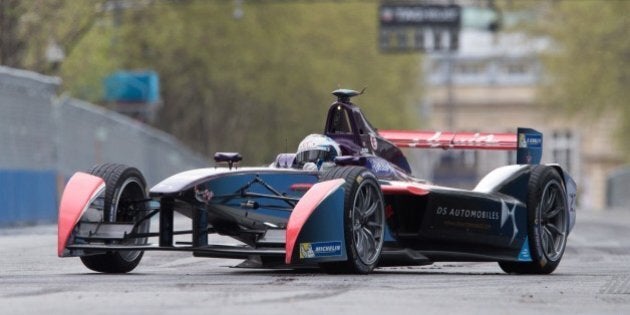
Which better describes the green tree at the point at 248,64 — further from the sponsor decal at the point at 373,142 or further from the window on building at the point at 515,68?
the window on building at the point at 515,68

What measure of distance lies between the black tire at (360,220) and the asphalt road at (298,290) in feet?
0.48

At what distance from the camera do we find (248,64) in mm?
61406

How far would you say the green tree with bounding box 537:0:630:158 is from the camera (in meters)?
52.9

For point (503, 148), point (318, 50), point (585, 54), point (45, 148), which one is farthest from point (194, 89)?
point (503, 148)

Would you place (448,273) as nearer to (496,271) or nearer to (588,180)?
(496,271)

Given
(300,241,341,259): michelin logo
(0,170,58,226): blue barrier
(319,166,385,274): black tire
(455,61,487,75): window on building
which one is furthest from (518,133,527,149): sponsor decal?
(455,61,487,75): window on building

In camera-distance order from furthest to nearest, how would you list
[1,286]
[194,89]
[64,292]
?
[194,89] < [1,286] < [64,292]

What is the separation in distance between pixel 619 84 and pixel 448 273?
138 feet

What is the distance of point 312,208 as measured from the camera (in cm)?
1274

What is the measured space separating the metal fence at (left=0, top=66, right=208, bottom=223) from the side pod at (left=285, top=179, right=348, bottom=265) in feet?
47.1

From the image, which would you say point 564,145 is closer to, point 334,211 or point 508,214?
point 508,214

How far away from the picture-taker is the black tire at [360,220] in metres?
12.9

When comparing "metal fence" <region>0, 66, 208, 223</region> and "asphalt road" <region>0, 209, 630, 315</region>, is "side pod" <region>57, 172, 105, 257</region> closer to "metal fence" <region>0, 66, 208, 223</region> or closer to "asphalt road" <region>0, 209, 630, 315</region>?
"asphalt road" <region>0, 209, 630, 315</region>

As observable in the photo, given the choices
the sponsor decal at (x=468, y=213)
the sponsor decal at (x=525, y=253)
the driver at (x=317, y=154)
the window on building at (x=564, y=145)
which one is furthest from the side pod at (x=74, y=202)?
the window on building at (x=564, y=145)
